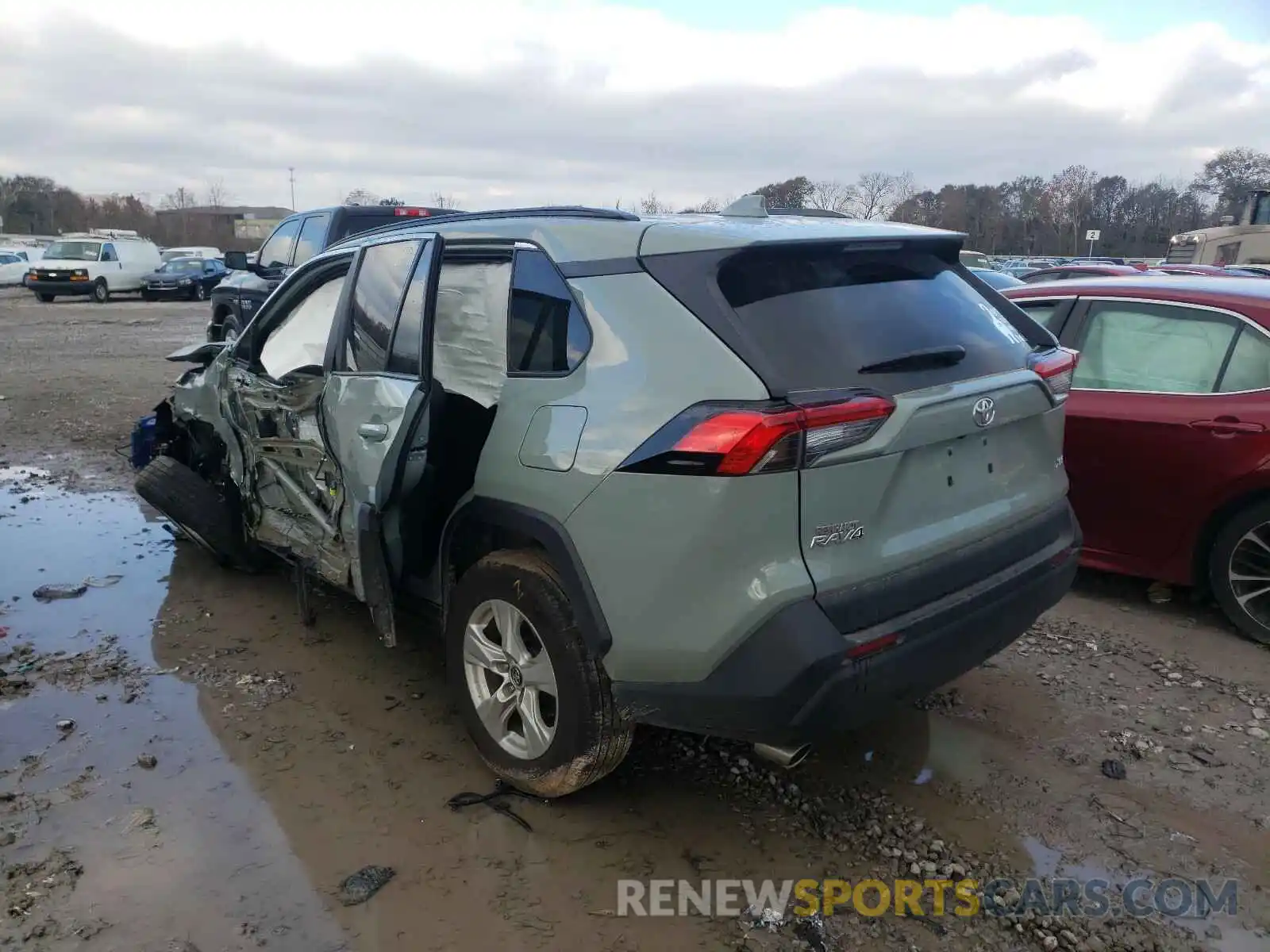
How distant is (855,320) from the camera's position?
8.80ft

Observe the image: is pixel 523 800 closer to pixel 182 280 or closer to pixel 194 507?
pixel 194 507

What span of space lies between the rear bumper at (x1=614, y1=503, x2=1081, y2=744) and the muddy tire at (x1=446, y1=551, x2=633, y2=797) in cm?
20

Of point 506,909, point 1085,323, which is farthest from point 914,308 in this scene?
point 1085,323

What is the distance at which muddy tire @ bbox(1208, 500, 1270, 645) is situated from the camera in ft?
14.0

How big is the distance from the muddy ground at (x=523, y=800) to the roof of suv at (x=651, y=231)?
185 cm

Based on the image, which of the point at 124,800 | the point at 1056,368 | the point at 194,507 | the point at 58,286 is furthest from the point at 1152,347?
the point at 58,286

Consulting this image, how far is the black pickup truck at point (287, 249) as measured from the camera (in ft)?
33.7

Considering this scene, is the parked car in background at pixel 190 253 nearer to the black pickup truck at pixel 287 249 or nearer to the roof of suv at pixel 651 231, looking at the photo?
the black pickup truck at pixel 287 249

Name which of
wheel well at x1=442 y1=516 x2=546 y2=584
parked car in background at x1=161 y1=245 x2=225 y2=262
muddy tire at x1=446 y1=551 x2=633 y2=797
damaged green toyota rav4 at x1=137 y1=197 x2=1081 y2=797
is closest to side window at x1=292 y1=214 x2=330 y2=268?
damaged green toyota rav4 at x1=137 y1=197 x2=1081 y2=797

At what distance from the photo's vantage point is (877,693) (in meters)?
2.48

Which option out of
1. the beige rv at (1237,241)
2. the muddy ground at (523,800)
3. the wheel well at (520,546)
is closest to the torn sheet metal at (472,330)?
the wheel well at (520,546)

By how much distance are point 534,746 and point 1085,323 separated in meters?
3.87

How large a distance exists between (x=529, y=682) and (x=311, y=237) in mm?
8929

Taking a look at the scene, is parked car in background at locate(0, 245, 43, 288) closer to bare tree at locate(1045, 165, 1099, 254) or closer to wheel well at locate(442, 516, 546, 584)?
wheel well at locate(442, 516, 546, 584)
